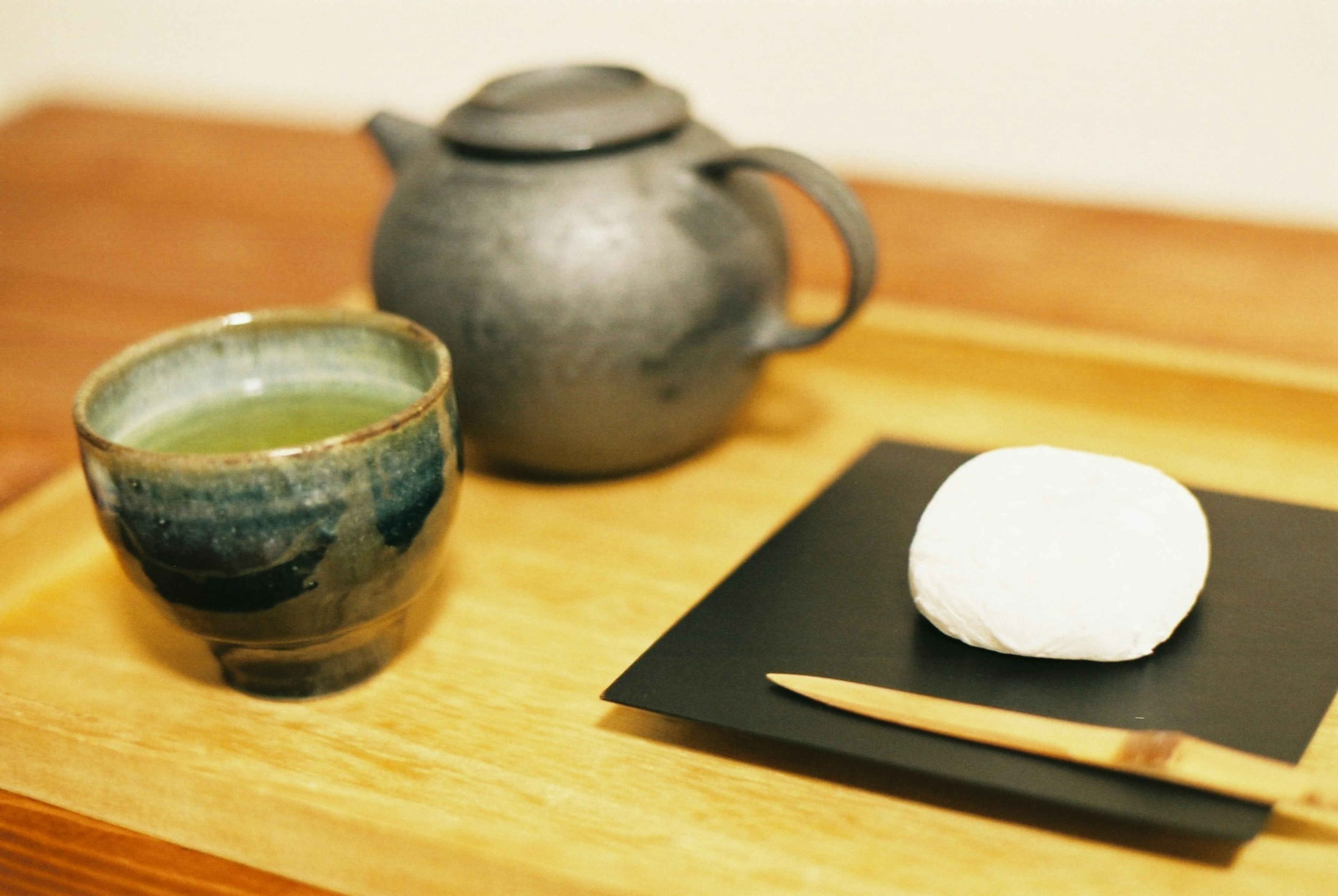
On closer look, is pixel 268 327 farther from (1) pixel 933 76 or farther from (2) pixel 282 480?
(1) pixel 933 76

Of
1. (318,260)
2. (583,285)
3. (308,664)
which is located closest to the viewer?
(308,664)

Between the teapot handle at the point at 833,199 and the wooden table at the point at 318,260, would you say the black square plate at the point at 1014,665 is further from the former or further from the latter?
the wooden table at the point at 318,260

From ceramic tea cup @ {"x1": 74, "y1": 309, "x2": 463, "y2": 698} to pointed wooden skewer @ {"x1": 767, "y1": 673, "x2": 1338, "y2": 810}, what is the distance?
0.19 metres

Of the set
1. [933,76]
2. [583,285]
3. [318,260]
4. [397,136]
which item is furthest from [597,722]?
[933,76]

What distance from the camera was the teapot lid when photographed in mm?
743

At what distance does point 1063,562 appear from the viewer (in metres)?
0.57

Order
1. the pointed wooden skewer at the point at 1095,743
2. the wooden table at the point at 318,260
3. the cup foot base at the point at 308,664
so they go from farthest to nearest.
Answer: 1. the wooden table at the point at 318,260
2. the cup foot base at the point at 308,664
3. the pointed wooden skewer at the point at 1095,743

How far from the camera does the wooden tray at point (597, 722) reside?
52 centimetres

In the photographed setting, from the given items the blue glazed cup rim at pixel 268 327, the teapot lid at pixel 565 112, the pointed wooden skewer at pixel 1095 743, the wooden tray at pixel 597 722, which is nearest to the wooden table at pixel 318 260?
the wooden tray at pixel 597 722

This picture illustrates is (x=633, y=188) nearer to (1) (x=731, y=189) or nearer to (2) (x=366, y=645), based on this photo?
(1) (x=731, y=189)

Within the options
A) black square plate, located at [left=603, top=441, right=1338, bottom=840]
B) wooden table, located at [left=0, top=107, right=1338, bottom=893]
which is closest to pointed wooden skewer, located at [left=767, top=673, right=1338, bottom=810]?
black square plate, located at [left=603, top=441, right=1338, bottom=840]

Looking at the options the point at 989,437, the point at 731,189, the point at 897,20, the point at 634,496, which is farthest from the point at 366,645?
the point at 897,20

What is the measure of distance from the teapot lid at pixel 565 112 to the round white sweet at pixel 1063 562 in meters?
0.29

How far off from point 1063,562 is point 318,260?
2.73 feet
